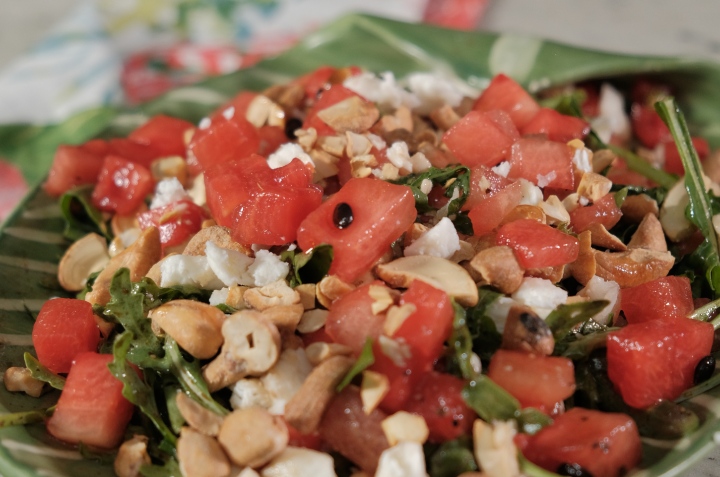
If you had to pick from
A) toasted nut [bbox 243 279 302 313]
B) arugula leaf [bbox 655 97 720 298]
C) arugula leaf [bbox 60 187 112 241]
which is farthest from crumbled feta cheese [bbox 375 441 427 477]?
arugula leaf [bbox 60 187 112 241]

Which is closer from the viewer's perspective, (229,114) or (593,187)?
(593,187)

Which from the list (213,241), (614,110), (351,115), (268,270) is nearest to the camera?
(268,270)

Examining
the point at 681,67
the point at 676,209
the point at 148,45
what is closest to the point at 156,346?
the point at 676,209

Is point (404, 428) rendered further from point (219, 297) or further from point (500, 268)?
point (219, 297)

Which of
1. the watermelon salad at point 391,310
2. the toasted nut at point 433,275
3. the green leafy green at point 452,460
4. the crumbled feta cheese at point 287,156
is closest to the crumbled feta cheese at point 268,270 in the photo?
the watermelon salad at point 391,310

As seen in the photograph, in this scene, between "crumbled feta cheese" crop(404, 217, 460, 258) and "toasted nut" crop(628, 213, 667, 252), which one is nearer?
"crumbled feta cheese" crop(404, 217, 460, 258)

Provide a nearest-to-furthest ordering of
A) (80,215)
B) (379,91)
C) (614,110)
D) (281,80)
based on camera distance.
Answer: (379,91), (80,215), (614,110), (281,80)

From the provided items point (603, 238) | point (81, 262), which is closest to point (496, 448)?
point (603, 238)

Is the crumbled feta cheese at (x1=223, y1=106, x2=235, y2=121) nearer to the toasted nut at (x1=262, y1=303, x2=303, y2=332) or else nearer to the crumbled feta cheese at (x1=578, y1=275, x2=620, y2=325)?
the toasted nut at (x1=262, y1=303, x2=303, y2=332)
